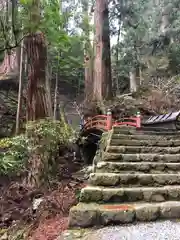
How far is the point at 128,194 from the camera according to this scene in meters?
4.20

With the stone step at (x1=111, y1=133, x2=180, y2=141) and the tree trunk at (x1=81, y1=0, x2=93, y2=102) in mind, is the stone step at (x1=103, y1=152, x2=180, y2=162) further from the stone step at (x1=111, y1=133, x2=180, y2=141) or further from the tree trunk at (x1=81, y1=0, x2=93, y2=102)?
the tree trunk at (x1=81, y1=0, x2=93, y2=102)

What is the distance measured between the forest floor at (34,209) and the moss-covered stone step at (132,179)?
0.88 meters

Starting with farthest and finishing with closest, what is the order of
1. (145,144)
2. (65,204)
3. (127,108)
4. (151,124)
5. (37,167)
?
(127,108), (151,124), (37,167), (145,144), (65,204)

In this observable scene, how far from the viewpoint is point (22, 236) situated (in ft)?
18.0

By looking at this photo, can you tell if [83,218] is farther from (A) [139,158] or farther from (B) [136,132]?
(B) [136,132]

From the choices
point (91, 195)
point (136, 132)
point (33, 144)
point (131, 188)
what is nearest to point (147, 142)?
point (136, 132)

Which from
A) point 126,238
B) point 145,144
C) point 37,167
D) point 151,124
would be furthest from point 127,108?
point 126,238

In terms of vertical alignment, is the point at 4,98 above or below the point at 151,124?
above

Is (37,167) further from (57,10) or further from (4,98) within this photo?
(4,98)

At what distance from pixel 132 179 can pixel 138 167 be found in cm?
53

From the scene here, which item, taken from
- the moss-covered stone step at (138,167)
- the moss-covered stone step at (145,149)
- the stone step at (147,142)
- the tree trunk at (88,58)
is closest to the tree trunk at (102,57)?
the tree trunk at (88,58)

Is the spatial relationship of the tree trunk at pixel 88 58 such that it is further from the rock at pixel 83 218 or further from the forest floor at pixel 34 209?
the rock at pixel 83 218

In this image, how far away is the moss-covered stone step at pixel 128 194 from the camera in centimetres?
412

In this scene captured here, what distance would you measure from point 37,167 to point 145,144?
11.9ft
